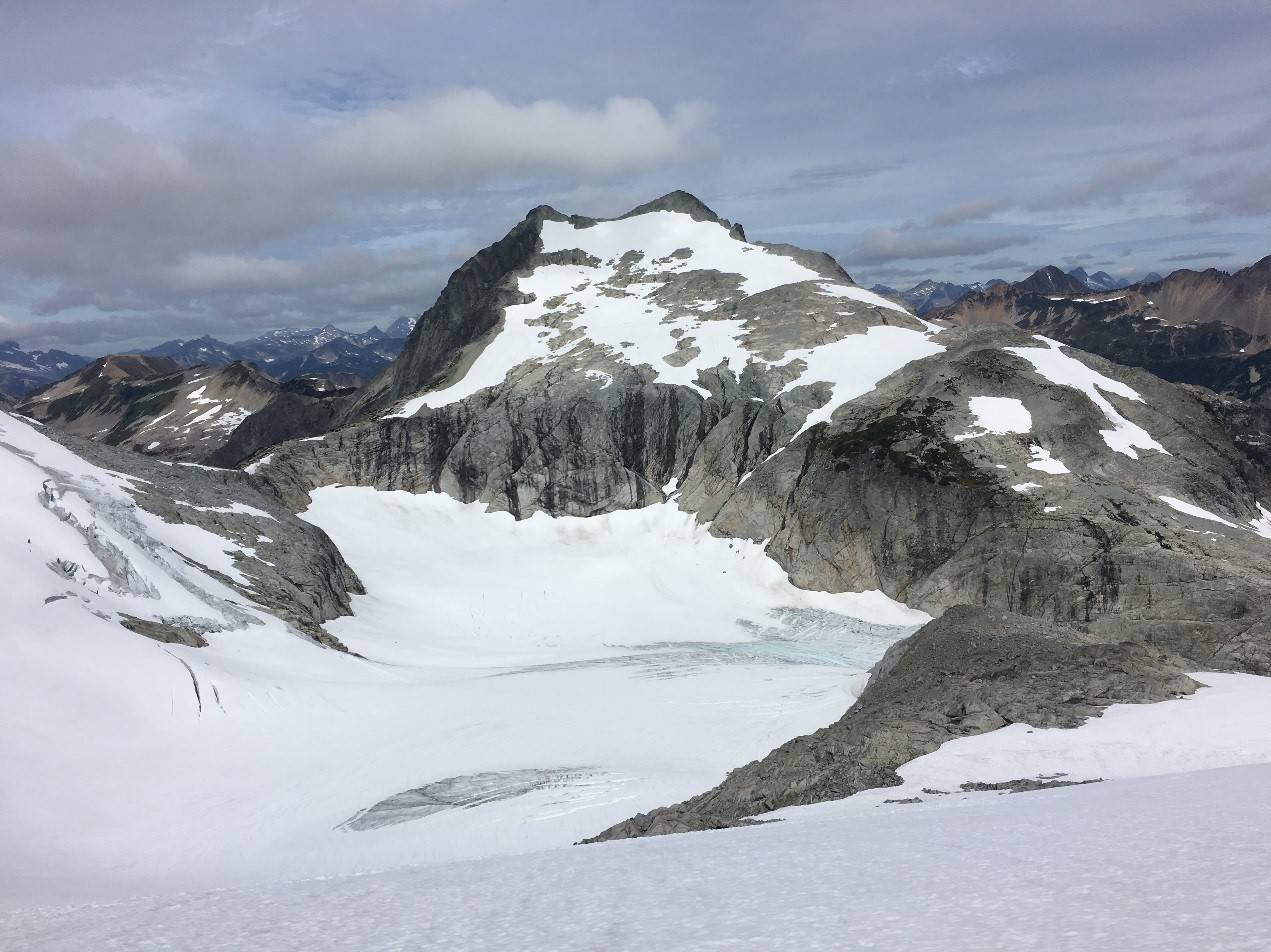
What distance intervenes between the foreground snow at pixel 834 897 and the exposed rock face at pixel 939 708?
21.4ft

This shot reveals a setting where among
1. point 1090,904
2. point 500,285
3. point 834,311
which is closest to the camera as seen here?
point 1090,904

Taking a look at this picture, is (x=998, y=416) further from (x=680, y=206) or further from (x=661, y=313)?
(x=680, y=206)

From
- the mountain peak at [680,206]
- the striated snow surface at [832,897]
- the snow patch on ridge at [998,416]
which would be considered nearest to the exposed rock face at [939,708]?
the striated snow surface at [832,897]

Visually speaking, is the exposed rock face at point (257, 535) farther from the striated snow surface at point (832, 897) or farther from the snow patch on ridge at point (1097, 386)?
the snow patch on ridge at point (1097, 386)

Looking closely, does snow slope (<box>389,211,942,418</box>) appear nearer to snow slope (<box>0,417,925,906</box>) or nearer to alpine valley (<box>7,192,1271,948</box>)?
alpine valley (<box>7,192,1271,948</box>)

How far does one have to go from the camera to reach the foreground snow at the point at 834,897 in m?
7.32

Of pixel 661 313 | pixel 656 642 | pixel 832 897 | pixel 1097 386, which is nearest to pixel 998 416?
pixel 1097 386

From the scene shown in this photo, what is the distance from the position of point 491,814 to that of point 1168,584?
45575 millimetres

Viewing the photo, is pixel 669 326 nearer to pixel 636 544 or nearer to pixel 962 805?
pixel 636 544

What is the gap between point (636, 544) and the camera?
256 ft

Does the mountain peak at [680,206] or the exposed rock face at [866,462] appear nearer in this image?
the exposed rock face at [866,462]

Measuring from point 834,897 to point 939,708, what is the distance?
1557cm

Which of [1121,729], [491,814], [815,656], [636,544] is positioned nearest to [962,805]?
[1121,729]

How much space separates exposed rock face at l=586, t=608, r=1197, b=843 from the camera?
19463mm
